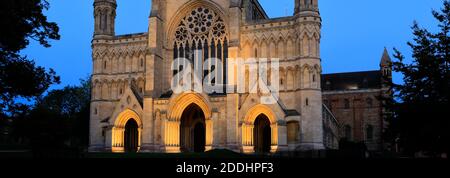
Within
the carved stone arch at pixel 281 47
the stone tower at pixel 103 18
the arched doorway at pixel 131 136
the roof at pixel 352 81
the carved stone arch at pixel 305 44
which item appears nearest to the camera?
the carved stone arch at pixel 305 44

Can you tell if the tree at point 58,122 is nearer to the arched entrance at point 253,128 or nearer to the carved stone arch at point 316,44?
the arched entrance at point 253,128

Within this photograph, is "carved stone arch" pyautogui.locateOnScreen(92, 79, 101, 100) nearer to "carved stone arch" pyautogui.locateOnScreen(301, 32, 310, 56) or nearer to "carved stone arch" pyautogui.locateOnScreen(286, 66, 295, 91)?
"carved stone arch" pyautogui.locateOnScreen(286, 66, 295, 91)

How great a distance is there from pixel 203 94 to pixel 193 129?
231 inches

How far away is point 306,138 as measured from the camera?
42406 mm

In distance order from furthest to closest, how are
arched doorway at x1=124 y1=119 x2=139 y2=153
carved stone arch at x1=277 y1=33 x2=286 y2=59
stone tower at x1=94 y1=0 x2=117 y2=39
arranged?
stone tower at x1=94 y1=0 x2=117 y2=39 < arched doorway at x1=124 y1=119 x2=139 y2=153 < carved stone arch at x1=277 y1=33 x2=286 y2=59

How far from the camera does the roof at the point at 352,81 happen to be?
75275 mm

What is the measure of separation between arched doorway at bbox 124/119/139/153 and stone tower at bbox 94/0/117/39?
935cm

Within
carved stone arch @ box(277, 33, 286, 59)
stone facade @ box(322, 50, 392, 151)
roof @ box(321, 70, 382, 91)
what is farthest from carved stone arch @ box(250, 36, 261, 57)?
roof @ box(321, 70, 382, 91)

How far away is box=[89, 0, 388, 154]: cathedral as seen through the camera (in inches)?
1688

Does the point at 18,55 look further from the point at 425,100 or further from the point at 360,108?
the point at 360,108

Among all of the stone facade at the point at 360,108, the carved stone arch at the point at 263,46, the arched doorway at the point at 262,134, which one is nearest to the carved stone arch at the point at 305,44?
the carved stone arch at the point at 263,46

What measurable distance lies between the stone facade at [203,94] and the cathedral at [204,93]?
0.09m

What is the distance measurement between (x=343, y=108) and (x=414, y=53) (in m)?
53.0
